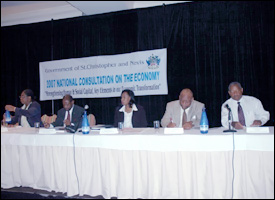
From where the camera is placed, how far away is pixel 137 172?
215 centimetres

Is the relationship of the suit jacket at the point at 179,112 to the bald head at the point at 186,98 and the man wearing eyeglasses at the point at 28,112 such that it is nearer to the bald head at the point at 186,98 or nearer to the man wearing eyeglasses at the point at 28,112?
the bald head at the point at 186,98

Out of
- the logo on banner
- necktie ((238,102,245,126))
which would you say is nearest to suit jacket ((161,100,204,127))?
necktie ((238,102,245,126))

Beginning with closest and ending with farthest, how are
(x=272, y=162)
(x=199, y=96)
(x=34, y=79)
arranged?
(x=272, y=162), (x=199, y=96), (x=34, y=79)

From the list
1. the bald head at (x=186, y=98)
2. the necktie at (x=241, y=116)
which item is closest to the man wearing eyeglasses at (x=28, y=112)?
the bald head at (x=186, y=98)

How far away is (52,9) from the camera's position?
5.12 m

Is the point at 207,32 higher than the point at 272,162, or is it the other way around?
the point at 207,32

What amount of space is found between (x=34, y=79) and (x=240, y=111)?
425 centimetres

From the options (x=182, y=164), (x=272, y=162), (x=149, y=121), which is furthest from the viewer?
(x=149, y=121)

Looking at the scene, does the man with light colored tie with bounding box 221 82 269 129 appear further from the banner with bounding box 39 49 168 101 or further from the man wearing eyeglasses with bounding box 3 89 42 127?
the man wearing eyeglasses with bounding box 3 89 42 127

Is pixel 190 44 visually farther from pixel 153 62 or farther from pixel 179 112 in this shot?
pixel 179 112

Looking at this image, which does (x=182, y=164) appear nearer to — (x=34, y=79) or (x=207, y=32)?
(x=207, y=32)

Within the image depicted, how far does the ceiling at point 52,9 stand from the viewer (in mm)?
4242

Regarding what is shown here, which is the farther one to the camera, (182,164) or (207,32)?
(207,32)

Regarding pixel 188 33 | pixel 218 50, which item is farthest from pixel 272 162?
pixel 188 33
